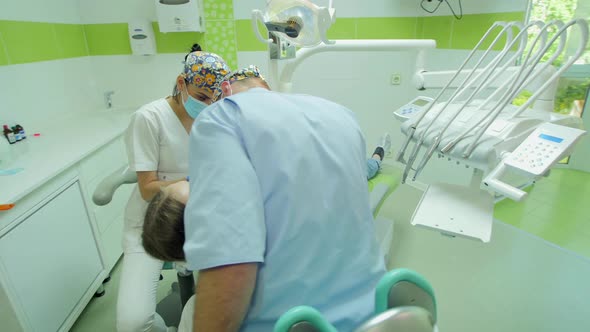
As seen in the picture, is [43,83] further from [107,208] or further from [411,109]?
[411,109]

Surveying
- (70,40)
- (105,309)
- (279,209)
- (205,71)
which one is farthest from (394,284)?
(70,40)

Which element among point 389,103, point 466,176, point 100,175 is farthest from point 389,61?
point 100,175

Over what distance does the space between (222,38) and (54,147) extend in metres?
1.51

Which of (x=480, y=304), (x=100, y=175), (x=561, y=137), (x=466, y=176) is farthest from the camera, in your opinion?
(x=466, y=176)

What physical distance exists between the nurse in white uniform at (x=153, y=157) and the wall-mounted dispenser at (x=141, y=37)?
4.65 feet

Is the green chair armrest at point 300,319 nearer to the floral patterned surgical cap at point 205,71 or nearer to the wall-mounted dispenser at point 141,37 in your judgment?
the floral patterned surgical cap at point 205,71

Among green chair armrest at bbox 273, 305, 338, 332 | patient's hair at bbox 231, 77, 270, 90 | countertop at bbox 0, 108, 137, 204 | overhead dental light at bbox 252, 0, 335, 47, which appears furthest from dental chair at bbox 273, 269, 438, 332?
countertop at bbox 0, 108, 137, 204

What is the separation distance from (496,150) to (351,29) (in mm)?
2167

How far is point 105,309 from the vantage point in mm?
1902

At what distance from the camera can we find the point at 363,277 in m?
0.75

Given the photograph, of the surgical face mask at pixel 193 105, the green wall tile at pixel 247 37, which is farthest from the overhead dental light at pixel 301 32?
the green wall tile at pixel 247 37

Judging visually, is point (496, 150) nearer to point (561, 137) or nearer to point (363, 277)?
point (561, 137)

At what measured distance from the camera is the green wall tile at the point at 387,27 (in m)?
2.78

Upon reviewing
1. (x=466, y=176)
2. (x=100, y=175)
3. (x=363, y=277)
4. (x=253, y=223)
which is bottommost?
(x=466, y=176)
